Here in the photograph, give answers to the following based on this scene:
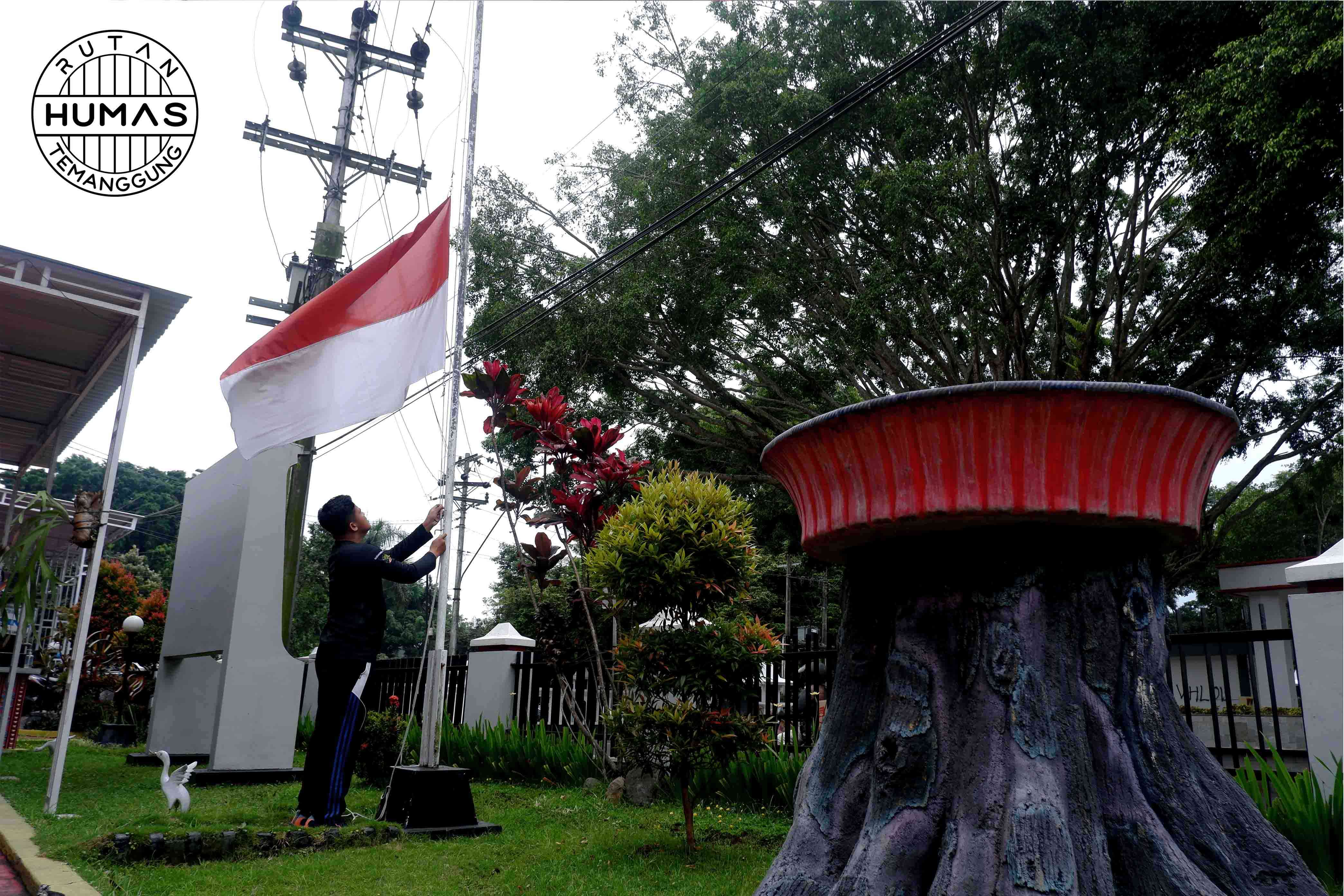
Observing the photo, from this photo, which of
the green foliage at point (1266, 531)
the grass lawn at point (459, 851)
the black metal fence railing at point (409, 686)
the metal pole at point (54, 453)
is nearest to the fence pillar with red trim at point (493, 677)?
the black metal fence railing at point (409, 686)

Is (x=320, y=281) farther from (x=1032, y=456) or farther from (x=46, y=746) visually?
(x=1032, y=456)

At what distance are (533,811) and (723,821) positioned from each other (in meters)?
1.22

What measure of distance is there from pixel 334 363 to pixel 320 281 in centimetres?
559

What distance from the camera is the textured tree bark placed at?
1956 millimetres

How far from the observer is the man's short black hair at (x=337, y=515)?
4.79 metres

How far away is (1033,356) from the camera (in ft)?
43.8

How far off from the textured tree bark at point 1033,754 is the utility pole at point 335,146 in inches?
367

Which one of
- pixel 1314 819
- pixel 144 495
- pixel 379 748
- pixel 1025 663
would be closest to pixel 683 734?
pixel 1025 663

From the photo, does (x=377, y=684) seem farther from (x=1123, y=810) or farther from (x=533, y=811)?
(x=1123, y=810)

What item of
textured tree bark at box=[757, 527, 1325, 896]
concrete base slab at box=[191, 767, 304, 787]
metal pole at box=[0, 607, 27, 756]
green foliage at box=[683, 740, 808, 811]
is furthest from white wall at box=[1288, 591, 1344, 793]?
metal pole at box=[0, 607, 27, 756]

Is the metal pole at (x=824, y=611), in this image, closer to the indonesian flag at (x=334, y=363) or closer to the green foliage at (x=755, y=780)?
the green foliage at (x=755, y=780)

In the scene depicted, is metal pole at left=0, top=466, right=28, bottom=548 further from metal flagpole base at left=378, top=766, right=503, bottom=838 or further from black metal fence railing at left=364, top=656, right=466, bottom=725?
metal flagpole base at left=378, top=766, right=503, bottom=838

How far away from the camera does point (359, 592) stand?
475 cm

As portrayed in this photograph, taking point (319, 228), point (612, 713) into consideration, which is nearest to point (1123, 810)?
point (612, 713)
